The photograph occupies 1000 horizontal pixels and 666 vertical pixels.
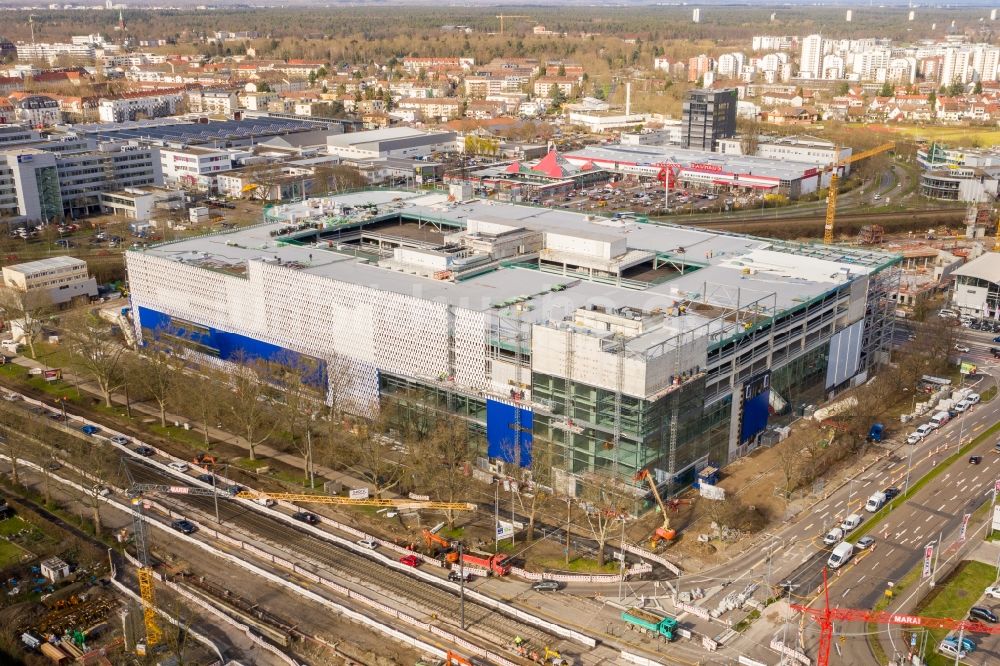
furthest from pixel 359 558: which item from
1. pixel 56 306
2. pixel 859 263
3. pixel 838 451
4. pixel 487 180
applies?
pixel 487 180

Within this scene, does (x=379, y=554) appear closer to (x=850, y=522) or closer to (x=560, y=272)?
(x=850, y=522)

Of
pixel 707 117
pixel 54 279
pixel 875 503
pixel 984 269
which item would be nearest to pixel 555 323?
pixel 875 503

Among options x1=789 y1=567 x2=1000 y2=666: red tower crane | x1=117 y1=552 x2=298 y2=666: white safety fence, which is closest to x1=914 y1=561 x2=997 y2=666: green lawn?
x1=789 y1=567 x2=1000 y2=666: red tower crane

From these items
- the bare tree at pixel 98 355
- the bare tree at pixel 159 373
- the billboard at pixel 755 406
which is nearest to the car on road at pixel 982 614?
the billboard at pixel 755 406

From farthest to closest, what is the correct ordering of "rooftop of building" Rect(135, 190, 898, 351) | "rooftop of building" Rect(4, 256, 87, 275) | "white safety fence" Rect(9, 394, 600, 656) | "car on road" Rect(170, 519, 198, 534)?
1. "rooftop of building" Rect(4, 256, 87, 275)
2. "rooftop of building" Rect(135, 190, 898, 351)
3. "car on road" Rect(170, 519, 198, 534)
4. "white safety fence" Rect(9, 394, 600, 656)

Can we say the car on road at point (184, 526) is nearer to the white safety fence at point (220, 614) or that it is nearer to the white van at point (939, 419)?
the white safety fence at point (220, 614)

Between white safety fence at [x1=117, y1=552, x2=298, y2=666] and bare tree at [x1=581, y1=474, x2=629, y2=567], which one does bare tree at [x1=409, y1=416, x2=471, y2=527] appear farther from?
white safety fence at [x1=117, y1=552, x2=298, y2=666]
